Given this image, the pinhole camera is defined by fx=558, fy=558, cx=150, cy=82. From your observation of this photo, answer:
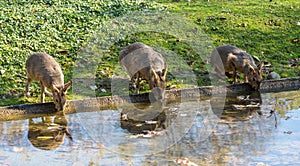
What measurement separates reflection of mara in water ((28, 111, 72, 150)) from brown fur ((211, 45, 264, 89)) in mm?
3984

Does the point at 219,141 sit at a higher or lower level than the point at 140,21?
lower

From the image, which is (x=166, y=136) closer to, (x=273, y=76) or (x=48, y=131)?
(x=48, y=131)

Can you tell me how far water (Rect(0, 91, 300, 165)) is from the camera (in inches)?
292

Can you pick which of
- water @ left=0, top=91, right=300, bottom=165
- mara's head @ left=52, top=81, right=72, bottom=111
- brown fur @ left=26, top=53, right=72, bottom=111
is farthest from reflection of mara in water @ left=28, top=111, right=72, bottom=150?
brown fur @ left=26, top=53, right=72, bottom=111

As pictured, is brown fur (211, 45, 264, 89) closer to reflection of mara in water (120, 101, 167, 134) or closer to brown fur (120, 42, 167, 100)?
brown fur (120, 42, 167, 100)

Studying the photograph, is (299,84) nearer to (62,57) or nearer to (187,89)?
(187,89)

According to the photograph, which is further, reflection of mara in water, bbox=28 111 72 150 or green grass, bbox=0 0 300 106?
green grass, bbox=0 0 300 106

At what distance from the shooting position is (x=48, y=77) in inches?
392

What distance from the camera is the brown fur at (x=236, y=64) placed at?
11219 millimetres

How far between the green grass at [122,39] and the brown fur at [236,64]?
1.37 ft

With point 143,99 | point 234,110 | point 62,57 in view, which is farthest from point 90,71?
point 234,110

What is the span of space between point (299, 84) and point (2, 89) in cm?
602

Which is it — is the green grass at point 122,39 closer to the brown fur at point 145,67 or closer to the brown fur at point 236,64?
the brown fur at point 236,64

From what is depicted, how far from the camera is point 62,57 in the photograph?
40.7 feet
